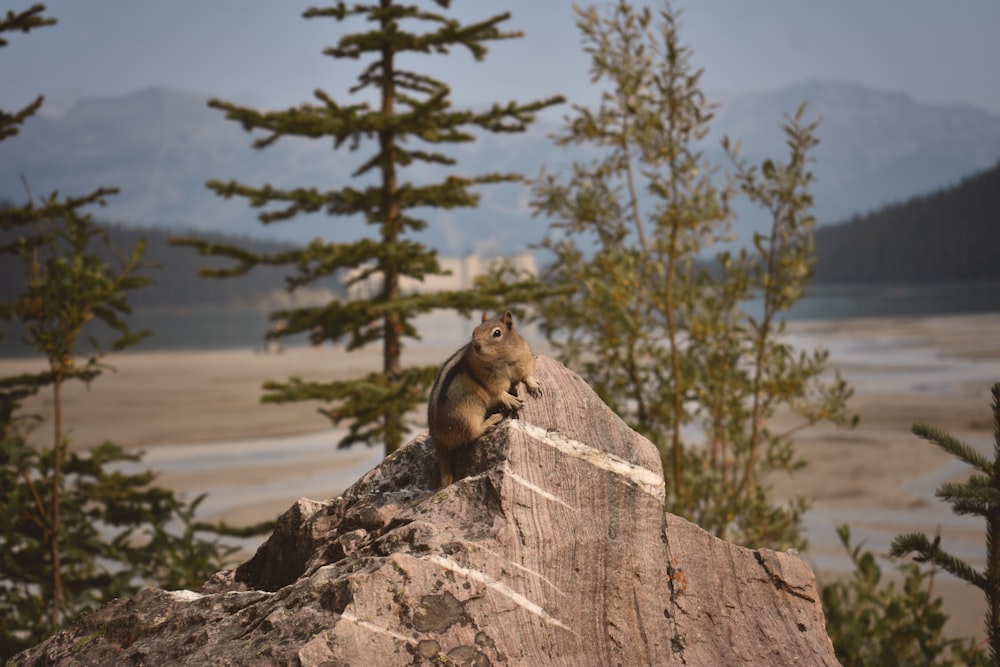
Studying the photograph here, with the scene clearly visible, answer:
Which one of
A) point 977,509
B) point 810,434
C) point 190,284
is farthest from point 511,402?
point 190,284

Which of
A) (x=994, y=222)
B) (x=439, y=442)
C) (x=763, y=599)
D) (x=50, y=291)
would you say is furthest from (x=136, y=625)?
(x=994, y=222)

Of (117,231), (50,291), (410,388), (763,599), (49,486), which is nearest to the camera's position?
(763,599)

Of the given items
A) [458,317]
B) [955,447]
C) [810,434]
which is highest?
[955,447]

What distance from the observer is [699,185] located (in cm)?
983

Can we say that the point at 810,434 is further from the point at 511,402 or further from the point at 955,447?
the point at 511,402

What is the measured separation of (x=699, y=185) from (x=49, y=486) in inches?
306

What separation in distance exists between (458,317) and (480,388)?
153 ft

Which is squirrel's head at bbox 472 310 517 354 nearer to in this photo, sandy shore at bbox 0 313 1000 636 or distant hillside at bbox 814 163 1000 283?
sandy shore at bbox 0 313 1000 636

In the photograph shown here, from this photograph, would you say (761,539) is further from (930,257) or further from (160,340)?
(930,257)

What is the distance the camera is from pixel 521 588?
339 cm

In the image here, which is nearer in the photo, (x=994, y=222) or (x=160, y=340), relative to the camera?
(x=160, y=340)

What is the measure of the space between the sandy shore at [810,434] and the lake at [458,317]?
21.8 ft

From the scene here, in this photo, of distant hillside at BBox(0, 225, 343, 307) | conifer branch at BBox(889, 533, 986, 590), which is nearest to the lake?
distant hillside at BBox(0, 225, 343, 307)

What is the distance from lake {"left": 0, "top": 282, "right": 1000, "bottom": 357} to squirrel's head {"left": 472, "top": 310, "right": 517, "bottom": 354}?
44.6 metres
